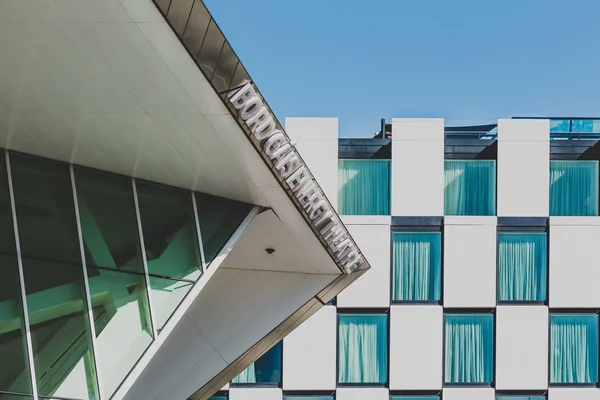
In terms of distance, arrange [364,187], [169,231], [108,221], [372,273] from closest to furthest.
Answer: [108,221]
[169,231]
[372,273]
[364,187]

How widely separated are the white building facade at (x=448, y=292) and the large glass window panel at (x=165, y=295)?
7415mm

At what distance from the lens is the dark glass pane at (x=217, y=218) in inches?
432

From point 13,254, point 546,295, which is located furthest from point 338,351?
point 13,254

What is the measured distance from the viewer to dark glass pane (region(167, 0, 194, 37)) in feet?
22.0

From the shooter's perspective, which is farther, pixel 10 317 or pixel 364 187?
pixel 364 187

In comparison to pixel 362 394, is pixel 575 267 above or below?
above

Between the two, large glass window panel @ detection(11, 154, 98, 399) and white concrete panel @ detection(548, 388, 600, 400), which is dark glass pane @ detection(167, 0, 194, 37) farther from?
white concrete panel @ detection(548, 388, 600, 400)

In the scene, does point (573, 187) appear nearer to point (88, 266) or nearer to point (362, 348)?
point (362, 348)

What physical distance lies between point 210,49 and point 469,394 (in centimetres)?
1421

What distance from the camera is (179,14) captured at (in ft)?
22.3

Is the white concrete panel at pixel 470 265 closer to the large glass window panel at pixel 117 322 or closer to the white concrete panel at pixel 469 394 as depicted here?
the white concrete panel at pixel 469 394

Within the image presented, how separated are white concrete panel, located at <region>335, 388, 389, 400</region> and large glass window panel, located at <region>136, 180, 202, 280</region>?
28.3ft

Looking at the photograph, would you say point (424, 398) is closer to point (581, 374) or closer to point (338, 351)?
point (338, 351)

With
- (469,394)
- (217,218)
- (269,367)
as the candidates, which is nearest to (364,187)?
(269,367)
